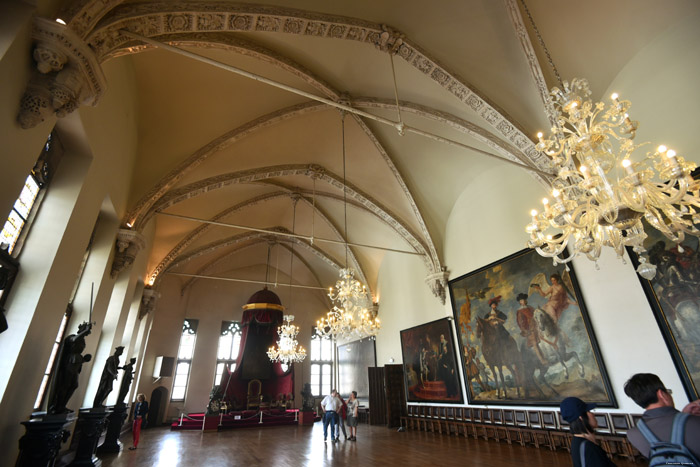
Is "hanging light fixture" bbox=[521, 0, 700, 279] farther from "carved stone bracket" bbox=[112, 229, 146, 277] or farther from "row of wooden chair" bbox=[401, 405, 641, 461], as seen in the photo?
"carved stone bracket" bbox=[112, 229, 146, 277]

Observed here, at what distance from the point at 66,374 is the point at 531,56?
342 inches

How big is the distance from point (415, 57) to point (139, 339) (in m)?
13.1

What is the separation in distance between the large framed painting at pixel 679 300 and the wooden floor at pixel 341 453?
5.92 ft

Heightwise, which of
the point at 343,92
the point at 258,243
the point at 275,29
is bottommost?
the point at 275,29

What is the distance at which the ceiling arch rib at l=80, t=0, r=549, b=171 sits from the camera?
4.24m

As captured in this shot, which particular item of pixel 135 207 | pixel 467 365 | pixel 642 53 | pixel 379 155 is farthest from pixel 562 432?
pixel 135 207

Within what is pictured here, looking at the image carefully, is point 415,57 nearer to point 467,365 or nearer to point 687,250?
point 687,250

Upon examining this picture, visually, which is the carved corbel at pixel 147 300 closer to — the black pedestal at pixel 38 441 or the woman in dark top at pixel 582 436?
the black pedestal at pixel 38 441

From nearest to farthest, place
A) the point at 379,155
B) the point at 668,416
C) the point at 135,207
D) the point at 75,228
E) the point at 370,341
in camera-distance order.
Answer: the point at 668,416 → the point at 75,228 → the point at 135,207 → the point at 379,155 → the point at 370,341

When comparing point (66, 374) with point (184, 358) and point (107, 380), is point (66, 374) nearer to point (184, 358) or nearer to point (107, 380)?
point (107, 380)

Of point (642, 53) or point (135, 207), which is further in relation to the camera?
point (135, 207)

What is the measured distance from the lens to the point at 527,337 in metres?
7.24

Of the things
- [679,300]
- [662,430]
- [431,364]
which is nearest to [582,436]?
[662,430]

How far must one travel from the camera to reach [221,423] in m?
12.0
